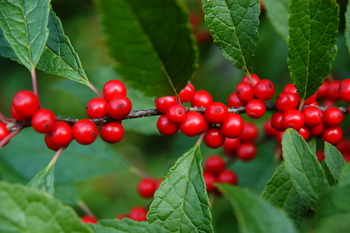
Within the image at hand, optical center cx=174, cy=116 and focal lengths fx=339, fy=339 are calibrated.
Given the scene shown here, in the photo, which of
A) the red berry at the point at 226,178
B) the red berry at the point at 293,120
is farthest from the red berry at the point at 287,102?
the red berry at the point at 226,178

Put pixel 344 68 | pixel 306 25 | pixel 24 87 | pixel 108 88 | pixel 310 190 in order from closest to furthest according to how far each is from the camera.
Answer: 1. pixel 310 190
2. pixel 306 25
3. pixel 108 88
4. pixel 344 68
5. pixel 24 87

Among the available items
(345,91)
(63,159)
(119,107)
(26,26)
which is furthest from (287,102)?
(63,159)

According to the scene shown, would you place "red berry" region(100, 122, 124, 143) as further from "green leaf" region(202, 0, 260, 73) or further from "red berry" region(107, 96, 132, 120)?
"green leaf" region(202, 0, 260, 73)

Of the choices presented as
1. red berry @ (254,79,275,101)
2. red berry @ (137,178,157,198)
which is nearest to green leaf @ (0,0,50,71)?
red berry @ (254,79,275,101)

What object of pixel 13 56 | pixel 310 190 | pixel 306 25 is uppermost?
pixel 306 25

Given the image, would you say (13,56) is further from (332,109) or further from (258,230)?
(332,109)

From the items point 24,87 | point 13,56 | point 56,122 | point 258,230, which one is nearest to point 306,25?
point 258,230

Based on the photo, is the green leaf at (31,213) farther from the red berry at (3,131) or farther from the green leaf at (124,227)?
the red berry at (3,131)
